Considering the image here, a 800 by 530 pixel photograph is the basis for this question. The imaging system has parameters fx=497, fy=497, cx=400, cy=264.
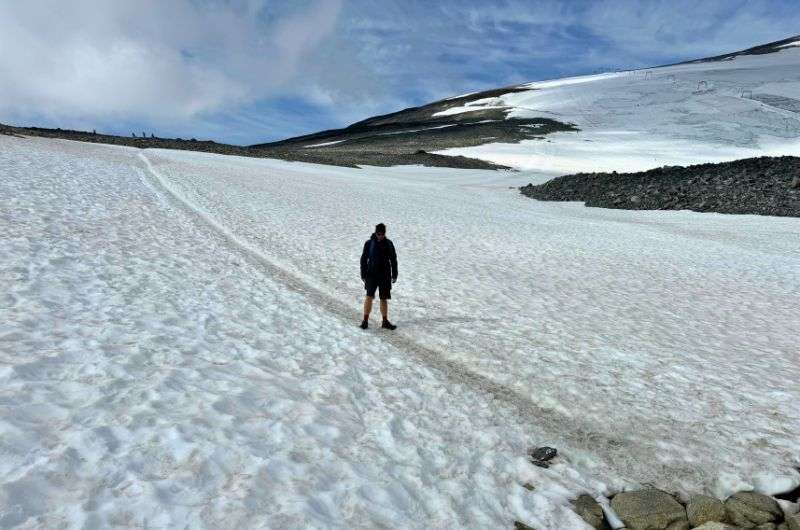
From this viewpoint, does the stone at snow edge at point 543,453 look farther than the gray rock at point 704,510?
Yes

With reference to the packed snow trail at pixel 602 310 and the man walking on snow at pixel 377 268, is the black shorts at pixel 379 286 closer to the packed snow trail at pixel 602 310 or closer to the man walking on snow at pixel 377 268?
the man walking on snow at pixel 377 268

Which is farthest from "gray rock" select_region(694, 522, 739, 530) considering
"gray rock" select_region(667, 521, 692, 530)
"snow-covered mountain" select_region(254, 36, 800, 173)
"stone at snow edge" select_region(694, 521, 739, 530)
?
"snow-covered mountain" select_region(254, 36, 800, 173)

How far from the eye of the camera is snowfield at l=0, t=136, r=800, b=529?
542cm

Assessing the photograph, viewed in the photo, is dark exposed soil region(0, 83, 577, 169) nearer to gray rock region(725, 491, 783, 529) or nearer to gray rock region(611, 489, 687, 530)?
gray rock region(611, 489, 687, 530)

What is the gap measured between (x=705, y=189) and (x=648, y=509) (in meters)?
38.9

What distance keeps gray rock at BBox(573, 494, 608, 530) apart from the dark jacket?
637cm

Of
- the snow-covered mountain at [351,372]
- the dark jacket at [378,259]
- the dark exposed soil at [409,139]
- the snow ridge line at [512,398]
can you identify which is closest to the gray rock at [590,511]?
the snow-covered mountain at [351,372]

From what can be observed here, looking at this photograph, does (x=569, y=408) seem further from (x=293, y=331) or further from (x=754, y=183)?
(x=754, y=183)

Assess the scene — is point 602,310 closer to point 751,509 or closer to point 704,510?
point 751,509

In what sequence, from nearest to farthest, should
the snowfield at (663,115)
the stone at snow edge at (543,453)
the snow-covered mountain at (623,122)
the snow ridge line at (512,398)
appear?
the stone at snow edge at (543,453) < the snow ridge line at (512,398) < the snowfield at (663,115) < the snow-covered mountain at (623,122)

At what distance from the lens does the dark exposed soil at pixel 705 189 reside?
34.8m

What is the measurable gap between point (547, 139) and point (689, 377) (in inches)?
3252

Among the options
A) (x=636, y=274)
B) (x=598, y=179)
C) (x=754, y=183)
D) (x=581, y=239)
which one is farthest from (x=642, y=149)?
(x=636, y=274)

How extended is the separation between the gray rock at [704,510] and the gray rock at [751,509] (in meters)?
0.12
